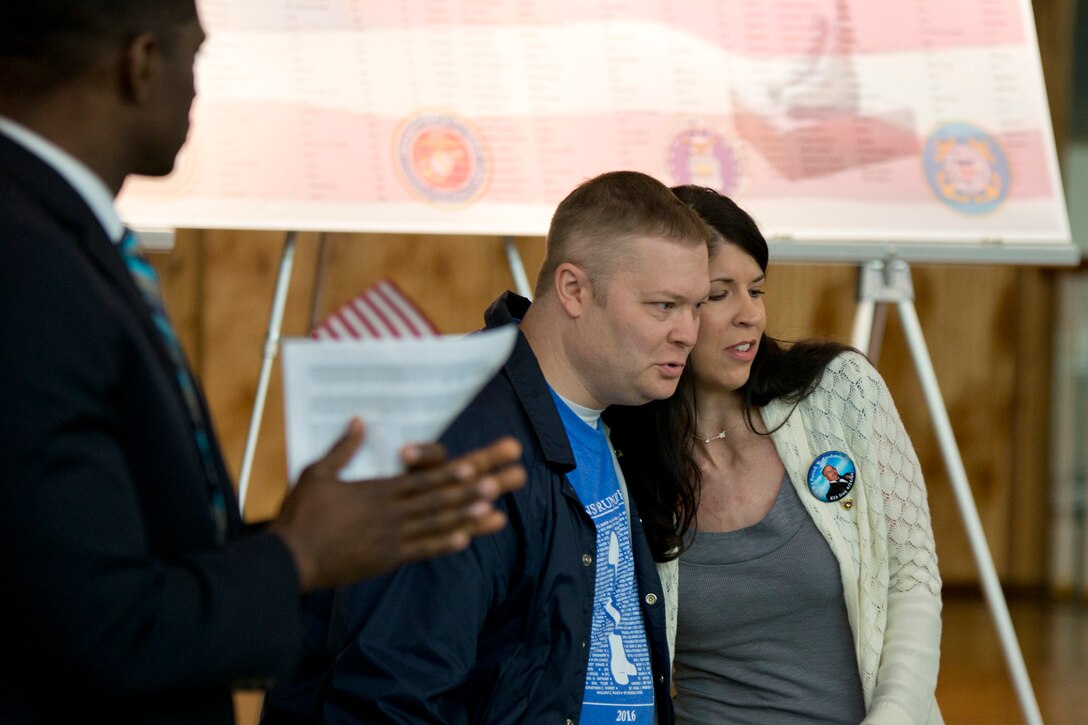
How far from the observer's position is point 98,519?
29.0 inches

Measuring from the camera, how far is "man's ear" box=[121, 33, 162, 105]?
32.4 inches

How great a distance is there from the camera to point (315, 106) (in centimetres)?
230

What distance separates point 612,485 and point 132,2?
1.04 metres

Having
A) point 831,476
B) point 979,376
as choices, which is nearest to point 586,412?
point 831,476

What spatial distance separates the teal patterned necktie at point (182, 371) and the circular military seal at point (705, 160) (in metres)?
1.59

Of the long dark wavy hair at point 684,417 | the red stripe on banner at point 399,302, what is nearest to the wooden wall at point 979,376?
the red stripe on banner at point 399,302

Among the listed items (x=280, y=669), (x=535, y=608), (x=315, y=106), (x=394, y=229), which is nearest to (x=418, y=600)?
(x=535, y=608)

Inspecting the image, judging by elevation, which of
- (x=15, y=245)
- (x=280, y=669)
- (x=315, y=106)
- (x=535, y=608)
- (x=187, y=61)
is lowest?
(x=535, y=608)

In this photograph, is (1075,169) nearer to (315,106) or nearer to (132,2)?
(315,106)

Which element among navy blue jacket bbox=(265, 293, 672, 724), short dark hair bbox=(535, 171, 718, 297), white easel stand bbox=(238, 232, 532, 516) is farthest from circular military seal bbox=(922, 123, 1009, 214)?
navy blue jacket bbox=(265, 293, 672, 724)

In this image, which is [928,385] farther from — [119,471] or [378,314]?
[119,471]

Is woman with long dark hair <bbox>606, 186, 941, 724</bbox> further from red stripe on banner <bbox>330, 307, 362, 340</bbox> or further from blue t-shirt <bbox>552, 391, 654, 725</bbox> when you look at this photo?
red stripe on banner <bbox>330, 307, 362, 340</bbox>

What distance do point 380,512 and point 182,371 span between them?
171mm

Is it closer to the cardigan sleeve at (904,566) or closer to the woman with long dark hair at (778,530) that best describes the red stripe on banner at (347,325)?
the woman with long dark hair at (778,530)
